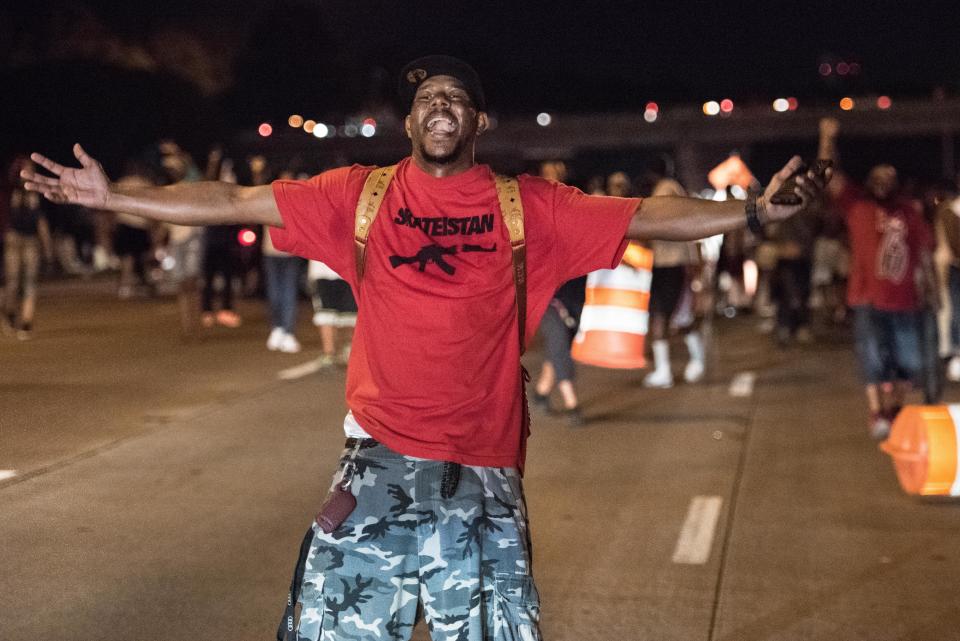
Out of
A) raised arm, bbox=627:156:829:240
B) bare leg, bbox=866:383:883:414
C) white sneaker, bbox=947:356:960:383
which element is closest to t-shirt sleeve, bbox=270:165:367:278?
raised arm, bbox=627:156:829:240

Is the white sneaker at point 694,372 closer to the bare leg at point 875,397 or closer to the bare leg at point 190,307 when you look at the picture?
the bare leg at point 875,397

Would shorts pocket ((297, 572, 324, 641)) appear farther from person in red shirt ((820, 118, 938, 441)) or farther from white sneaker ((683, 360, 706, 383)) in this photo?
white sneaker ((683, 360, 706, 383))

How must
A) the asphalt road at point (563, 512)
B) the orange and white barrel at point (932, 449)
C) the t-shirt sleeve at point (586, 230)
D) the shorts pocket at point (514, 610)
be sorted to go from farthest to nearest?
the orange and white barrel at point (932, 449), the asphalt road at point (563, 512), the t-shirt sleeve at point (586, 230), the shorts pocket at point (514, 610)

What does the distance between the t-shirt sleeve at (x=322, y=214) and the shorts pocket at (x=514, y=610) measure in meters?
0.90

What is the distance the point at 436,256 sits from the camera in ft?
11.7

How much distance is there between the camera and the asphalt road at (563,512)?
566cm

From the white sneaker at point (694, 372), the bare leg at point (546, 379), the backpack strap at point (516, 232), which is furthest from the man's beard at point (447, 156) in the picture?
the white sneaker at point (694, 372)

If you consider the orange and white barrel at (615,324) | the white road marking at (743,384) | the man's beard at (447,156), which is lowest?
the white road marking at (743,384)

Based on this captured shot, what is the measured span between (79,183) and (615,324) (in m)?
6.86

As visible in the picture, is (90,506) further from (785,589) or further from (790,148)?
(790,148)

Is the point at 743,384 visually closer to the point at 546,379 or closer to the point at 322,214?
the point at 546,379

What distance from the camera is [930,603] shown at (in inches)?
230

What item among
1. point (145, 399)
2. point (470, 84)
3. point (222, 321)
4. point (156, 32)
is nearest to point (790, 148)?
point (156, 32)

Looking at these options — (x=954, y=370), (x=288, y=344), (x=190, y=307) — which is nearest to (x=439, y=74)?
(x=954, y=370)
